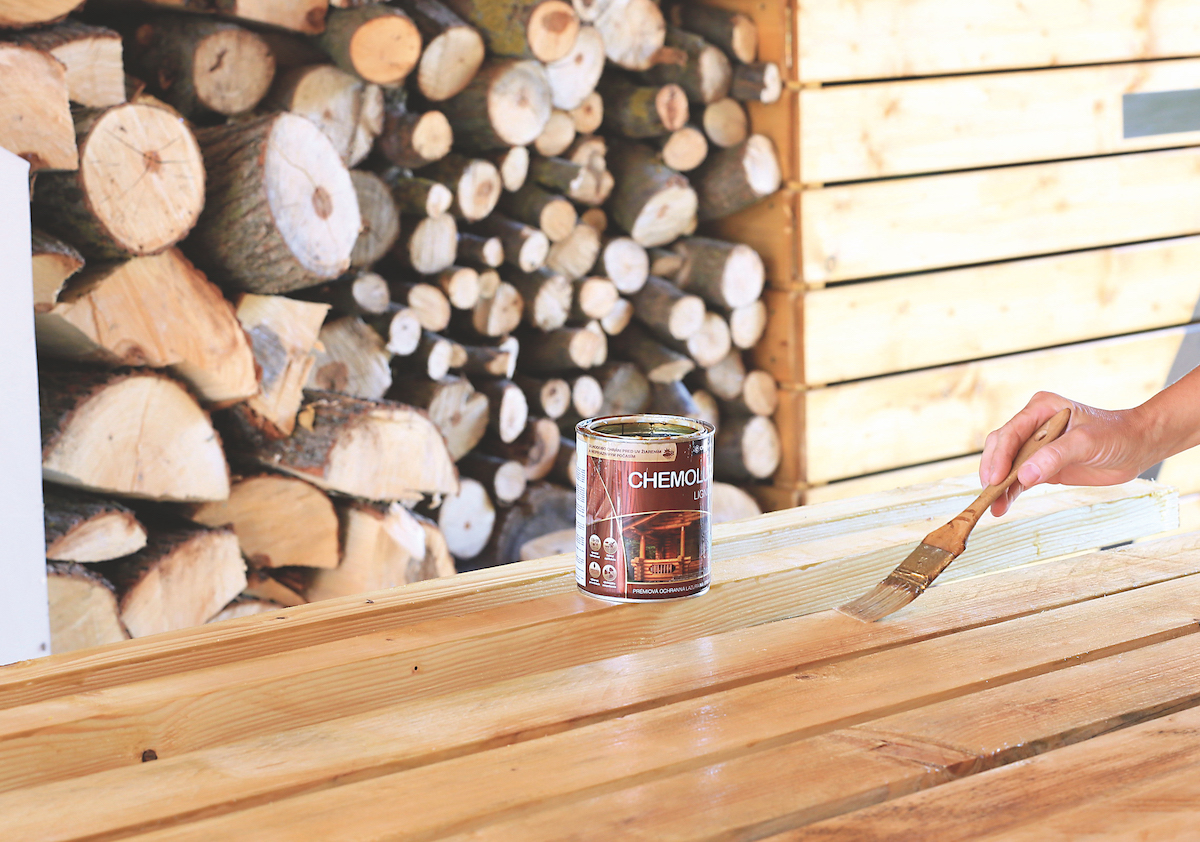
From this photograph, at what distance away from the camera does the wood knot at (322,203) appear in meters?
1.94

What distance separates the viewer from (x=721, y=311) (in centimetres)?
281

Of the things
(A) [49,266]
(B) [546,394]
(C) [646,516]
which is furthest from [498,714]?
(B) [546,394]

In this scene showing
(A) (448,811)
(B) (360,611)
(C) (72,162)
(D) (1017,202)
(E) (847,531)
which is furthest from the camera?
(D) (1017,202)

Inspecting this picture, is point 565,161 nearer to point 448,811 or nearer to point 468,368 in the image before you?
point 468,368

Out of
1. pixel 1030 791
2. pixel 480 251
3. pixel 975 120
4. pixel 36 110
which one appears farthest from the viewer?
pixel 975 120

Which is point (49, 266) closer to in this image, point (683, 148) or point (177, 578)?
point (177, 578)

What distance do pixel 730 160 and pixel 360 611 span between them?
1901mm

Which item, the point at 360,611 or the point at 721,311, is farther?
the point at 721,311

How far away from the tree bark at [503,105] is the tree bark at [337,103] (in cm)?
17

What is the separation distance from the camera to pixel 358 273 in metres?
2.32

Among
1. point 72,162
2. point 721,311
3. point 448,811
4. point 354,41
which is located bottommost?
point 448,811

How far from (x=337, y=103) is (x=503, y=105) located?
0.31 meters

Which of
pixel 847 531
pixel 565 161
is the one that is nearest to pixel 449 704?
pixel 847 531

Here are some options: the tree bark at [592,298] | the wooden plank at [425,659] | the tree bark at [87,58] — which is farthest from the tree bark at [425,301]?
the wooden plank at [425,659]
